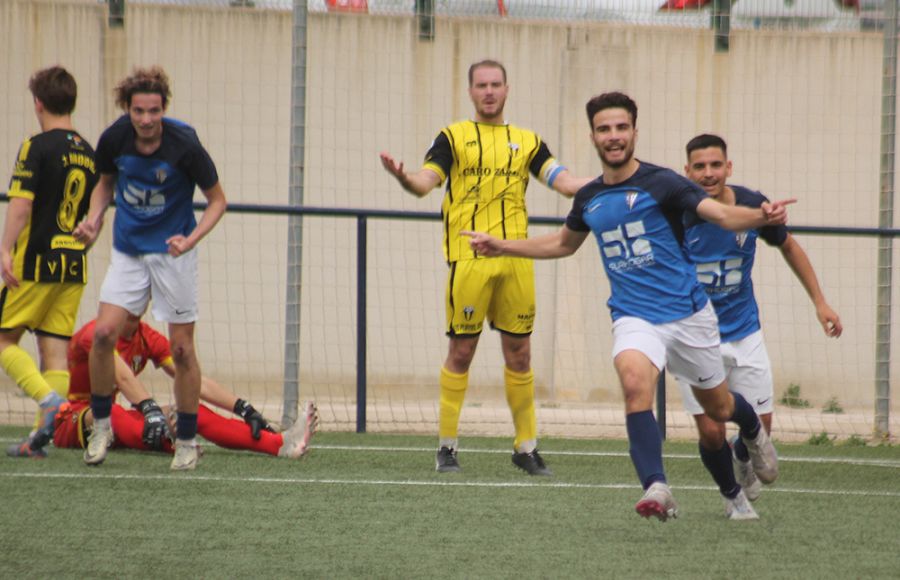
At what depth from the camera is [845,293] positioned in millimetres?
11555

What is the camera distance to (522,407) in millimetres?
7570

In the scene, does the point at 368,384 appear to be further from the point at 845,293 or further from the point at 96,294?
the point at 845,293

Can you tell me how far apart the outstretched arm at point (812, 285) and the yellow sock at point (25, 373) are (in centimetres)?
389

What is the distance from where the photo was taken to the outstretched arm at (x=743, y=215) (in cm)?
517

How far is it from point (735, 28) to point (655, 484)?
7.91 meters

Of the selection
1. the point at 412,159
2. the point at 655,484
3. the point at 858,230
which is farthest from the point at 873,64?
the point at 655,484

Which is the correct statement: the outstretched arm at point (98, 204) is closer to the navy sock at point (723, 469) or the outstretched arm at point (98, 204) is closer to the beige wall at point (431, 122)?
the navy sock at point (723, 469)

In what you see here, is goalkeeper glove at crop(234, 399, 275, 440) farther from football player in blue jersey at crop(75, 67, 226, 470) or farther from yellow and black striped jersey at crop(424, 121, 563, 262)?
yellow and black striped jersey at crop(424, 121, 563, 262)

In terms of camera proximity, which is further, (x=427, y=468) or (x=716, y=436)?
(x=427, y=468)

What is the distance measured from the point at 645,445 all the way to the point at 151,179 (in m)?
2.99

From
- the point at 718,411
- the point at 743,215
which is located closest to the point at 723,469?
the point at 718,411

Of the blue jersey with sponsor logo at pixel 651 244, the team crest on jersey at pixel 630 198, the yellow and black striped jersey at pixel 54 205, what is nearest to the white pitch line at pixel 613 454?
the yellow and black striped jersey at pixel 54 205

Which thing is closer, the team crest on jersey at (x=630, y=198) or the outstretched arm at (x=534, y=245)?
the team crest on jersey at (x=630, y=198)

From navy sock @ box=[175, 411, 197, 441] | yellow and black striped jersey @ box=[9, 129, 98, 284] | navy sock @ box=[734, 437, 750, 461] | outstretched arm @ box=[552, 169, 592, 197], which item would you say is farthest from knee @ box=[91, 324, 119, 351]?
navy sock @ box=[734, 437, 750, 461]
